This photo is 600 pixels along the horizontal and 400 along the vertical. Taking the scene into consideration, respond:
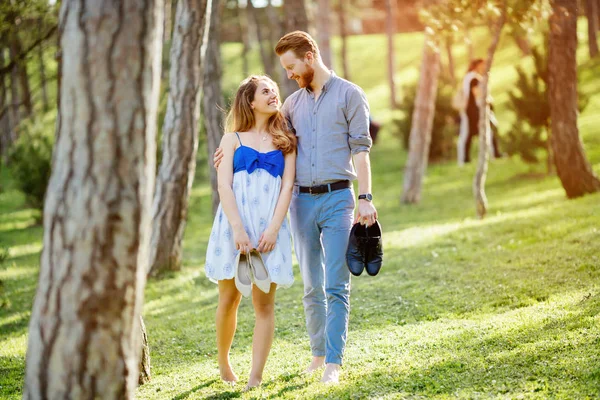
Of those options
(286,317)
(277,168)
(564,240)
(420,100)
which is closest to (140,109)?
(277,168)

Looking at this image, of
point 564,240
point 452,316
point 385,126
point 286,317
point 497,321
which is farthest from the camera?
point 385,126

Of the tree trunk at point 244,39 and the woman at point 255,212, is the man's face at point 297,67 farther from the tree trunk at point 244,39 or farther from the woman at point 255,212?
the tree trunk at point 244,39

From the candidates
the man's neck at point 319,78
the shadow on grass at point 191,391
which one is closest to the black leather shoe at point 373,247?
the man's neck at point 319,78

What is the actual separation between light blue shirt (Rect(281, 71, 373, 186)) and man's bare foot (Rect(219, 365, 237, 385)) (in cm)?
135

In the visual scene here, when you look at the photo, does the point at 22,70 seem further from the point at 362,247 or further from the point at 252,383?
the point at 362,247

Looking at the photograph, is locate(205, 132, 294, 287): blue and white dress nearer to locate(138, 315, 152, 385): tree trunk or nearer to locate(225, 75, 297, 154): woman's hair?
locate(225, 75, 297, 154): woman's hair

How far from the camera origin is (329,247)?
15.5 feet

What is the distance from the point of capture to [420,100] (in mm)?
15336

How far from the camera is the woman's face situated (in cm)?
473

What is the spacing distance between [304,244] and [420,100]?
11036 millimetres

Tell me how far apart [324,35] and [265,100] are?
1550cm

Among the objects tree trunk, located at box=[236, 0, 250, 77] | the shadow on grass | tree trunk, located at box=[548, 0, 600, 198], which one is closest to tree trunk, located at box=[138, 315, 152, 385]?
the shadow on grass

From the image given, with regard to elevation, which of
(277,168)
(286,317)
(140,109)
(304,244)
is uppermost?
(140,109)

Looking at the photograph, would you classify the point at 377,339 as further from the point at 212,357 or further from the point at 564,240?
the point at 564,240
